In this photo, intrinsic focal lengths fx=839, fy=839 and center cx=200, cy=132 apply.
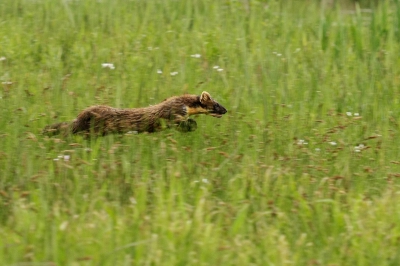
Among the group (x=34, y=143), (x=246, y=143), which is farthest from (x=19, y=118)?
(x=246, y=143)

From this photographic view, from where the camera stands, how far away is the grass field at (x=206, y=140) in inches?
161

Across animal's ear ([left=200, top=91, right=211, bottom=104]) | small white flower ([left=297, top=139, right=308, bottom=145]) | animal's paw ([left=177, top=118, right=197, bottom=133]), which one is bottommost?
small white flower ([left=297, top=139, right=308, bottom=145])

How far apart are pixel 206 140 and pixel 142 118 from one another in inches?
18.0

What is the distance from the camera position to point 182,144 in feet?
18.2

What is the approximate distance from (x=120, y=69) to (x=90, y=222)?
2841mm

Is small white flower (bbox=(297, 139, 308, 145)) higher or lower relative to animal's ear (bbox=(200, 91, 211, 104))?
Answer: lower

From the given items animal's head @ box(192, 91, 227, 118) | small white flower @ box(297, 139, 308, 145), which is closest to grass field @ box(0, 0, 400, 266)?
small white flower @ box(297, 139, 308, 145)

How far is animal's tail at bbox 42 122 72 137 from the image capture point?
18.2 ft

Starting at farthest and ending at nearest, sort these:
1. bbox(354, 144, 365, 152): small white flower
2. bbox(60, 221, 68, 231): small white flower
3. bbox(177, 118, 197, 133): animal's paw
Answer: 1. bbox(177, 118, 197, 133): animal's paw
2. bbox(354, 144, 365, 152): small white flower
3. bbox(60, 221, 68, 231): small white flower

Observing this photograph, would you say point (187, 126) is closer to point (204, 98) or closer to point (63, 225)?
point (204, 98)

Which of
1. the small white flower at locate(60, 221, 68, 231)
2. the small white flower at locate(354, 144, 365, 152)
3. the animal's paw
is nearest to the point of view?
the small white flower at locate(60, 221, 68, 231)

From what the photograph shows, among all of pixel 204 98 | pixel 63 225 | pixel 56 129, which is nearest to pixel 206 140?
pixel 204 98

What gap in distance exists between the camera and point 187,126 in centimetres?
570

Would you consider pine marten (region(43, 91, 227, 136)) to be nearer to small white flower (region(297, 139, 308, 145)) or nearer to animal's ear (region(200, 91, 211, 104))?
animal's ear (region(200, 91, 211, 104))
